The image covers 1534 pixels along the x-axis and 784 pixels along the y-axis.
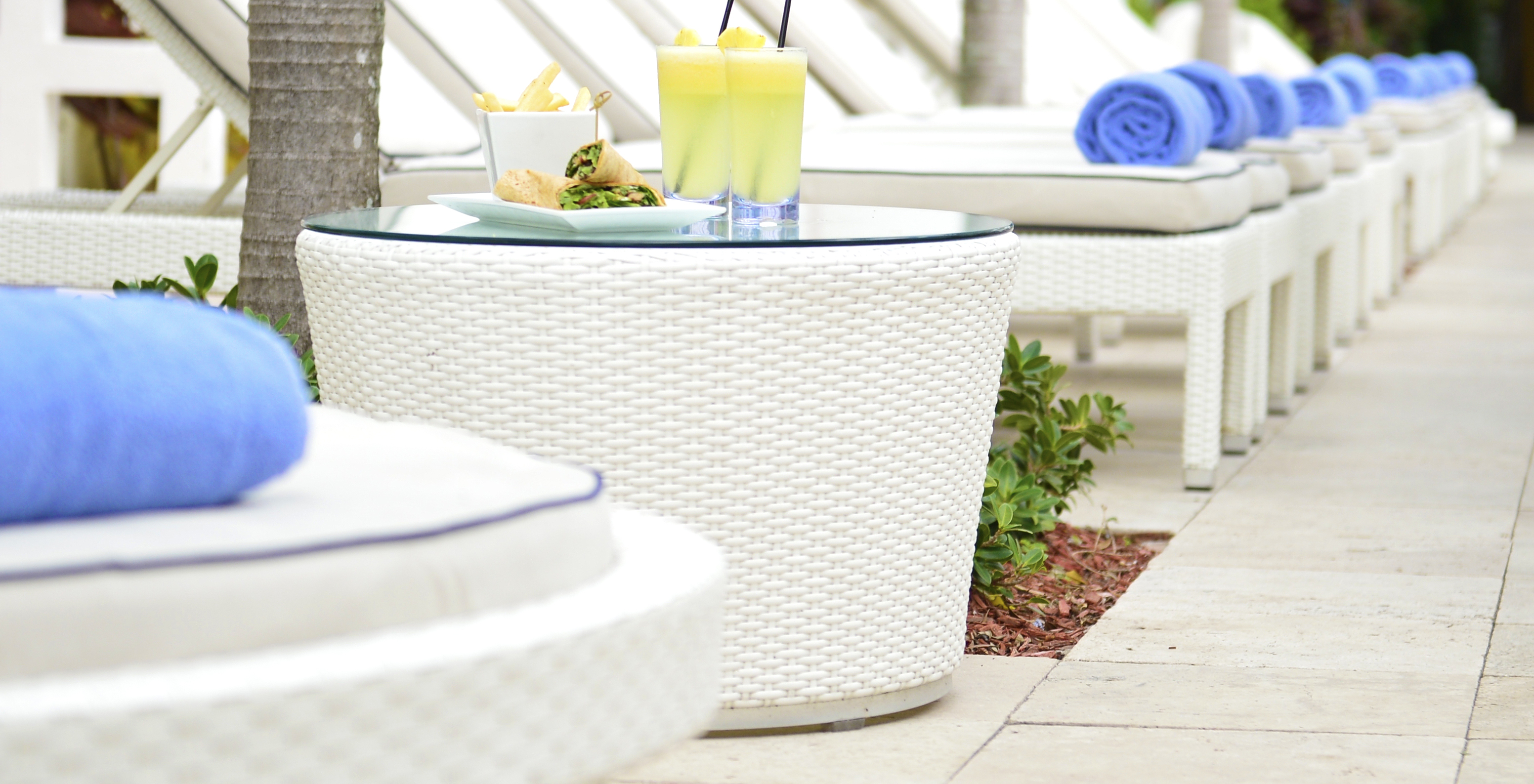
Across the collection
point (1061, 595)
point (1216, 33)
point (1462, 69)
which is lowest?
point (1061, 595)

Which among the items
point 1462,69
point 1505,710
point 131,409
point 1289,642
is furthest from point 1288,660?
point 1462,69

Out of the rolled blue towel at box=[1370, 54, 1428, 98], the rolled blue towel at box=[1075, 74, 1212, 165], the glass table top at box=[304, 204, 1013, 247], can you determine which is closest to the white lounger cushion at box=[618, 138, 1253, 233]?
the rolled blue towel at box=[1075, 74, 1212, 165]

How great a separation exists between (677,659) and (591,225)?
829mm

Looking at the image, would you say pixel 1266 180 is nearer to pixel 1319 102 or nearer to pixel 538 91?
pixel 1319 102

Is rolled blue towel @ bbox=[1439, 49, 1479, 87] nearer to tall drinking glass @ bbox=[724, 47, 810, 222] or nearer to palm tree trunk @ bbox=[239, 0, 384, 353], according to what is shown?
palm tree trunk @ bbox=[239, 0, 384, 353]

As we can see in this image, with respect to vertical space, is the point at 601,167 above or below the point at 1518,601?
above

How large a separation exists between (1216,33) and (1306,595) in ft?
30.1

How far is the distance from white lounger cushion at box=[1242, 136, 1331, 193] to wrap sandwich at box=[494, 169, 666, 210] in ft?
9.42

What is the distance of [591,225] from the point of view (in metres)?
1.88

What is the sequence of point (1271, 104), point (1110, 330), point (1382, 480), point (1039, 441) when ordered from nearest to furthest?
point (1039, 441) → point (1382, 480) → point (1271, 104) → point (1110, 330)

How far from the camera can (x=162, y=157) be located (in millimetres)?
3658

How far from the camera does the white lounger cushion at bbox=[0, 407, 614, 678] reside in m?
0.90

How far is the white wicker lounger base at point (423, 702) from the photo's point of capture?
88 centimetres

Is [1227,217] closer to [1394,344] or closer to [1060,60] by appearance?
[1394,344]
